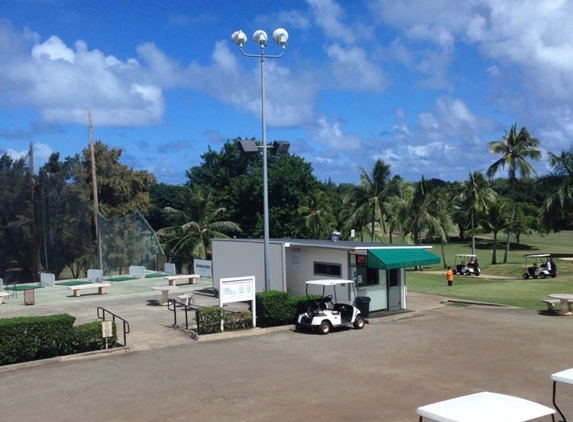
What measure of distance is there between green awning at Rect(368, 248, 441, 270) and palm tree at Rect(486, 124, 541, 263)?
34.4 m

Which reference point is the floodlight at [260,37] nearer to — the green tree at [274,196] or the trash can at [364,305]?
the trash can at [364,305]

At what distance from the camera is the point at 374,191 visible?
4559 cm

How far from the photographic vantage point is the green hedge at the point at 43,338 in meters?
15.1

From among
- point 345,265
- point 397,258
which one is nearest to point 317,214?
point 345,265

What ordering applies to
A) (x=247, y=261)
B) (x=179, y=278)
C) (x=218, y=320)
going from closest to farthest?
(x=218, y=320)
(x=247, y=261)
(x=179, y=278)

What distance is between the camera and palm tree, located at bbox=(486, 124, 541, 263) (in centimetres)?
5316

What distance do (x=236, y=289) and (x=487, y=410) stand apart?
14177 millimetres

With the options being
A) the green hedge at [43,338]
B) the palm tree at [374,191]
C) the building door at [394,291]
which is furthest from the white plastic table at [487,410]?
the palm tree at [374,191]

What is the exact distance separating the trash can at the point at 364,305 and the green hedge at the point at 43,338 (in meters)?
8.92

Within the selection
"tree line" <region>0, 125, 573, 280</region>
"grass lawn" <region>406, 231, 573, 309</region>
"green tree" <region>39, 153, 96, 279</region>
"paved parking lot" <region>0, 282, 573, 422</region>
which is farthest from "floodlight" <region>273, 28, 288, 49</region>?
"green tree" <region>39, 153, 96, 279</region>

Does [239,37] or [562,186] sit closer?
[239,37]

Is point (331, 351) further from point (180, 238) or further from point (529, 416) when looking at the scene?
point (180, 238)

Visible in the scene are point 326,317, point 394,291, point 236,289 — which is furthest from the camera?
point 394,291

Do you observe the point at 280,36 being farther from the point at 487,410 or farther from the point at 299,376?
the point at 487,410
